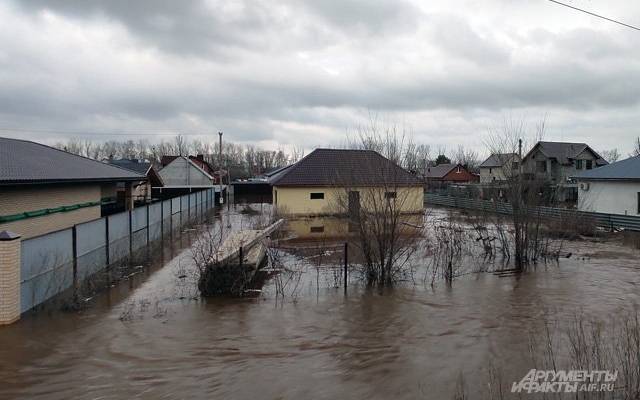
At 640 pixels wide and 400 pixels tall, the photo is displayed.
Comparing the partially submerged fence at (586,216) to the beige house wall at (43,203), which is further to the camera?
the partially submerged fence at (586,216)

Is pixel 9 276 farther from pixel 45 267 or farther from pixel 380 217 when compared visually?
pixel 380 217

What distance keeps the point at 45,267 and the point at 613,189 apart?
25586 mm

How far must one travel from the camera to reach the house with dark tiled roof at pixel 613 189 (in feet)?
74.3

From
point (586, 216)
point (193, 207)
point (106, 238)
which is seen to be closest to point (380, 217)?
point (106, 238)

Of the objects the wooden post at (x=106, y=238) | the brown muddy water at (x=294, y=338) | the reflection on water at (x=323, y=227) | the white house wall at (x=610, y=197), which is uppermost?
the white house wall at (x=610, y=197)

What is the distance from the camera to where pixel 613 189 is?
23859 millimetres

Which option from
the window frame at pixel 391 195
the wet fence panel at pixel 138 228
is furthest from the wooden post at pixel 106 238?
the window frame at pixel 391 195

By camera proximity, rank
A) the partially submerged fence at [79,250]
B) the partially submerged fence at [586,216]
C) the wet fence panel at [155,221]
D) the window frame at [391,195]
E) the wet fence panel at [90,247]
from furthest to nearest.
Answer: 1. the wet fence panel at [155,221]
2. the partially submerged fence at [586,216]
3. the window frame at [391,195]
4. the wet fence panel at [90,247]
5. the partially submerged fence at [79,250]

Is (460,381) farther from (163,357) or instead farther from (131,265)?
(131,265)

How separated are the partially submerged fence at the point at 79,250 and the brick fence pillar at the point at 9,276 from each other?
0.30 metres

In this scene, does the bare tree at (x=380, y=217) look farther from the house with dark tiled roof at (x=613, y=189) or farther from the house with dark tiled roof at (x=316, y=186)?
the house with dark tiled roof at (x=613, y=189)

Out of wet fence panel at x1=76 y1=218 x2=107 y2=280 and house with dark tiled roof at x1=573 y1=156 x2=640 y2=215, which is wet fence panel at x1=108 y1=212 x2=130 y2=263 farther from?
house with dark tiled roof at x1=573 y1=156 x2=640 y2=215

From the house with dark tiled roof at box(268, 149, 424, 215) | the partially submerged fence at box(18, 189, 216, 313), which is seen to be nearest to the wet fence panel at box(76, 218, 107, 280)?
the partially submerged fence at box(18, 189, 216, 313)

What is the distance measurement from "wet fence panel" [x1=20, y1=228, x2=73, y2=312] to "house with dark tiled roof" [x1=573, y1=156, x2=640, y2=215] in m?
23.8
